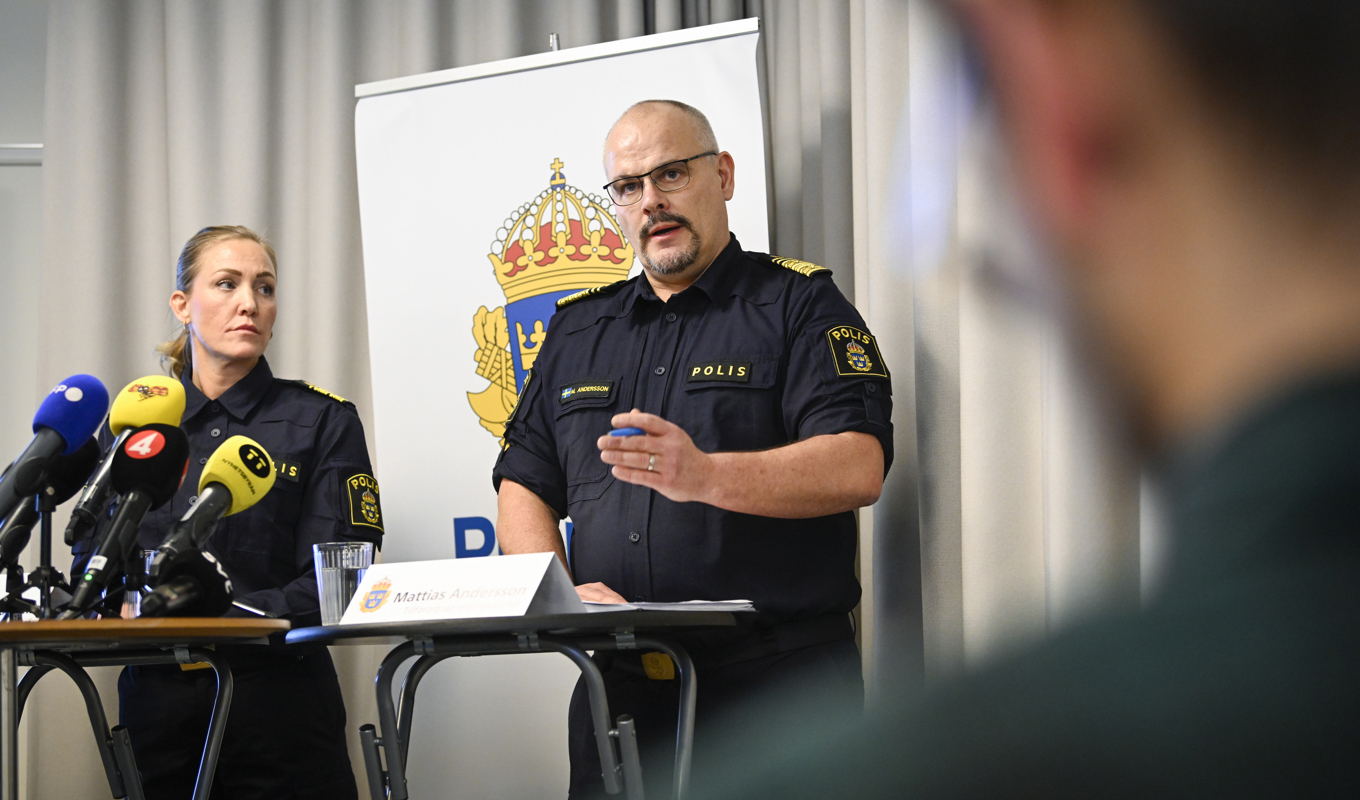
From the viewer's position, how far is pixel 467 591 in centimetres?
157

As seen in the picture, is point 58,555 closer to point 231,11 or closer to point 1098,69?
point 231,11

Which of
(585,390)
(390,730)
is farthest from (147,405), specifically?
(585,390)

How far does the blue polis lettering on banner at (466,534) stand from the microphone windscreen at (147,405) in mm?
948

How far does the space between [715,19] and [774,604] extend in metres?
1.87

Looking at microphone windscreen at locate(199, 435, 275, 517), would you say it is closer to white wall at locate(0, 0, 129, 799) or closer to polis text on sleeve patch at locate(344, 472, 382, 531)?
polis text on sleeve patch at locate(344, 472, 382, 531)

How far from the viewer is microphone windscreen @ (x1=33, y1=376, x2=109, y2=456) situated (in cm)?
178

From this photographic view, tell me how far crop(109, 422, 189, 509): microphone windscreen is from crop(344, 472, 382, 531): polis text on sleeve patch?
28.0 inches

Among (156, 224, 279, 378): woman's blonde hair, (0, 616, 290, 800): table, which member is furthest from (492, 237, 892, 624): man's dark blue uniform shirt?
(156, 224, 279, 378): woman's blonde hair

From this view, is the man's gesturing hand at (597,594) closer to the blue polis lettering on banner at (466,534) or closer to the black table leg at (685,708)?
the black table leg at (685,708)

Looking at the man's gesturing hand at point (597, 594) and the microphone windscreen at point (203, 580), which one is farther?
the man's gesturing hand at point (597, 594)

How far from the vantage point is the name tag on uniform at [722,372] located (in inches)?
80.4

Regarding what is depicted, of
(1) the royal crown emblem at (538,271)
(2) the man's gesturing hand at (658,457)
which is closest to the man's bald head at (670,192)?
(1) the royal crown emblem at (538,271)

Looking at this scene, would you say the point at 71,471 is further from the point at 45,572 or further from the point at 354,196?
the point at 354,196

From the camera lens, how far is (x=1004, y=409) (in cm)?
171
